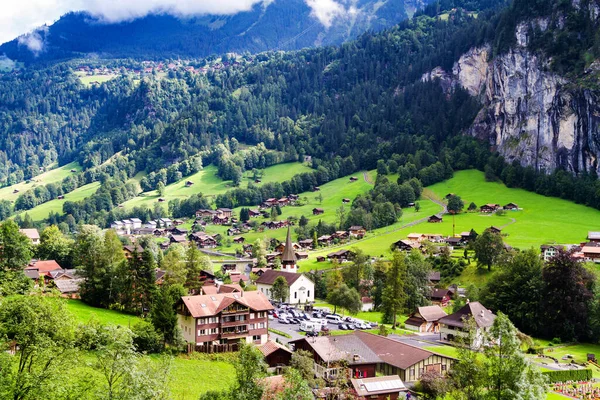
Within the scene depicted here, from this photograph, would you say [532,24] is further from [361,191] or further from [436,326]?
[436,326]

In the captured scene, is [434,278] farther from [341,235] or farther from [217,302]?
[217,302]

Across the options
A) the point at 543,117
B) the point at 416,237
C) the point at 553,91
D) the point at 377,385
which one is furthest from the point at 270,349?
the point at 553,91

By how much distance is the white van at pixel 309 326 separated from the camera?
77.9m

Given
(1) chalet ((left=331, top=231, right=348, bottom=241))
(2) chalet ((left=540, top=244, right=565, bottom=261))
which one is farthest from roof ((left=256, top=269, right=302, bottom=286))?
(2) chalet ((left=540, top=244, right=565, bottom=261))

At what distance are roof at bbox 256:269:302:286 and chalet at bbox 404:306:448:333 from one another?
24.4 metres

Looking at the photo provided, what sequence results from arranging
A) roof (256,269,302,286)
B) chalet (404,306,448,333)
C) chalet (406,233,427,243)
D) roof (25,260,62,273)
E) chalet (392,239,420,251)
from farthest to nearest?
chalet (406,233,427,243)
chalet (392,239,420,251)
roof (256,269,302,286)
roof (25,260,62,273)
chalet (404,306,448,333)

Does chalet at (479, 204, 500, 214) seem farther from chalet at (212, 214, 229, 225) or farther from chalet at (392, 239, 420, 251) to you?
chalet at (212, 214, 229, 225)

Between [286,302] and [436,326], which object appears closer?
[436,326]

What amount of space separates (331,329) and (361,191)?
117088 mm

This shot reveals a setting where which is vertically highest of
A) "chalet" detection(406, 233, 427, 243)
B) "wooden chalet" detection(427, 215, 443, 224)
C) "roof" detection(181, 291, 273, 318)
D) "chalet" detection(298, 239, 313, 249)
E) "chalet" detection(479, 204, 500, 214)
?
"chalet" detection(479, 204, 500, 214)

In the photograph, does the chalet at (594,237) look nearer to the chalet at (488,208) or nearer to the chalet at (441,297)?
the chalet at (488,208)

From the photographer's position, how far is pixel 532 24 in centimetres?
19488

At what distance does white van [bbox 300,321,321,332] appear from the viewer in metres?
77.9

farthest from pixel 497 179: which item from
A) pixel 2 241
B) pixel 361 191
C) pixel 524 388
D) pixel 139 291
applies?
pixel 524 388
